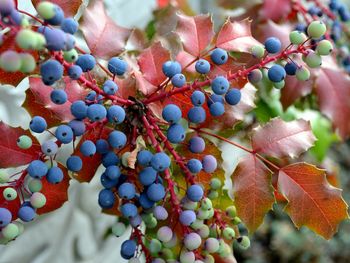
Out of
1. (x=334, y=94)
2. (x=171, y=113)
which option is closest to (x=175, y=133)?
(x=171, y=113)

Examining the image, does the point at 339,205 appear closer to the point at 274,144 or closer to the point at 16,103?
the point at 274,144

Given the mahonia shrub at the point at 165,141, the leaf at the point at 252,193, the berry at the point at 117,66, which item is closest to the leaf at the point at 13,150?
the mahonia shrub at the point at 165,141

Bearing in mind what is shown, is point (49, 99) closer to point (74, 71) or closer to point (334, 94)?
point (74, 71)

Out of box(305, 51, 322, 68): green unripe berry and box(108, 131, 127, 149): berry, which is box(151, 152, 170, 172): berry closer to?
box(108, 131, 127, 149): berry

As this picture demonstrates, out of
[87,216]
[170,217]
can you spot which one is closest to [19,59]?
[170,217]

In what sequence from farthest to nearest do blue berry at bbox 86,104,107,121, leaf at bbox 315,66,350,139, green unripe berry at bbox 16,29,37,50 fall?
leaf at bbox 315,66,350,139 → blue berry at bbox 86,104,107,121 → green unripe berry at bbox 16,29,37,50

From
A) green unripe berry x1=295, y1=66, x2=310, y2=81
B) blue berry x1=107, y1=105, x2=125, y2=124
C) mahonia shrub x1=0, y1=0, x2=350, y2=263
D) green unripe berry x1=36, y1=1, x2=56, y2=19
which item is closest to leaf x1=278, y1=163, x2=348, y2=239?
mahonia shrub x1=0, y1=0, x2=350, y2=263
